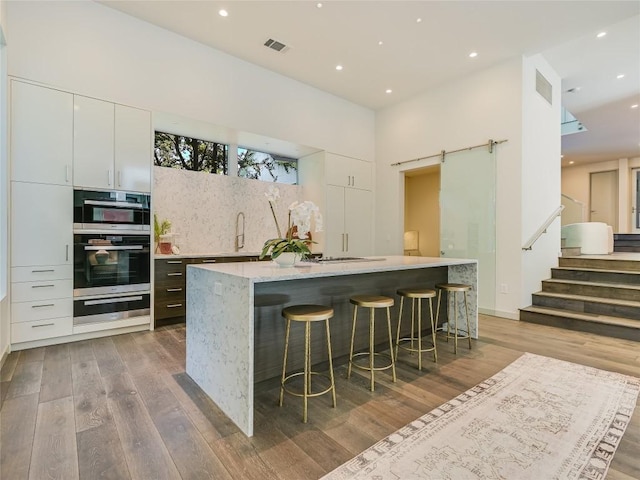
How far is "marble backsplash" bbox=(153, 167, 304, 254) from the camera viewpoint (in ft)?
15.0

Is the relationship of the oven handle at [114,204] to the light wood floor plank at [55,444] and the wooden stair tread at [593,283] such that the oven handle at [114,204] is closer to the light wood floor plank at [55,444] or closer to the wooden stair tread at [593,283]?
the light wood floor plank at [55,444]

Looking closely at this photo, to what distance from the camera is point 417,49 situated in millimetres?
4348

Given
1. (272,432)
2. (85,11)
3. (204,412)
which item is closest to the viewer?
(272,432)

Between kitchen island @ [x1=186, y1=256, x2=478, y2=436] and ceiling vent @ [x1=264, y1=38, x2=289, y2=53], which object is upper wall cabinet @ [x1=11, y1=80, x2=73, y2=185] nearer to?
kitchen island @ [x1=186, y1=256, x2=478, y2=436]

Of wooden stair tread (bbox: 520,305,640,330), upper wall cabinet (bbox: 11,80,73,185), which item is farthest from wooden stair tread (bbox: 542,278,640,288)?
upper wall cabinet (bbox: 11,80,73,185)

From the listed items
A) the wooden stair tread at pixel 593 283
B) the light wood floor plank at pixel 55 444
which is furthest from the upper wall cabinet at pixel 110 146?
the wooden stair tread at pixel 593 283

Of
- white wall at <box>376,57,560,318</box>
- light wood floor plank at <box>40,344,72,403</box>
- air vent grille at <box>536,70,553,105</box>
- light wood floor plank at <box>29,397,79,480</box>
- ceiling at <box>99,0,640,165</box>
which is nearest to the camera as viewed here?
light wood floor plank at <box>29,397,79,480</box>

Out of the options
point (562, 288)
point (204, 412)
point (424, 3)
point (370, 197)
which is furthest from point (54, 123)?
point (562, 288)

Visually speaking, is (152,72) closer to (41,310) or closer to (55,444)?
(41,310)

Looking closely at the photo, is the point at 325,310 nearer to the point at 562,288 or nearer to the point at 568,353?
the point at 568,353

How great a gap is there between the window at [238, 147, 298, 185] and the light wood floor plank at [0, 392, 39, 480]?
4033mm

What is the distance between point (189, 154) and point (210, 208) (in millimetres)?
893

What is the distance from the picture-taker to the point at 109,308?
11.6 ft

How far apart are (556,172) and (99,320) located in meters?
6.97
